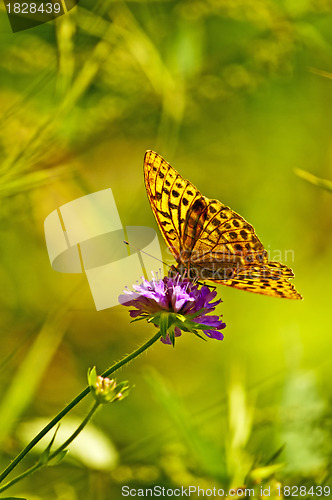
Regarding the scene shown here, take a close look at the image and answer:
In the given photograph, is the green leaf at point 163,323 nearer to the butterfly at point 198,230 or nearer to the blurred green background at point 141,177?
the butterfly at point 198,230

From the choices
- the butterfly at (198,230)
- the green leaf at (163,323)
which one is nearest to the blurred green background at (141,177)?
the butterfly at (198,230)

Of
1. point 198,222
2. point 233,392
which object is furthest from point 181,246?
point 233,392

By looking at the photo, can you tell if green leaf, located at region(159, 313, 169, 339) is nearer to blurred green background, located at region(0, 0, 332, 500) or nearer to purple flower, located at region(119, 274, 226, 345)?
purple flower, located at region(119, 274, 226, 345)

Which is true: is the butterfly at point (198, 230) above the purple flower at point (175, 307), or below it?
above

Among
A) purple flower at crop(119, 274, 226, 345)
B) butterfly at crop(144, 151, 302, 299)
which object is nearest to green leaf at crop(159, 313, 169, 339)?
purple flower at crop(119, 274, 226, 345)

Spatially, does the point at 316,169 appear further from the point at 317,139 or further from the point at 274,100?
the point at 274,100
